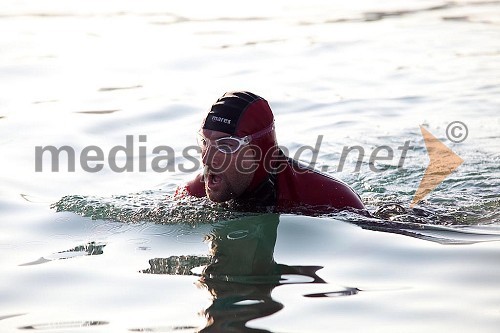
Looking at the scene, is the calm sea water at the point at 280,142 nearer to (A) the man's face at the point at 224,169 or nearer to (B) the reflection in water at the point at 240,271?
Result: (B) the reflection in water at the point at 240,271

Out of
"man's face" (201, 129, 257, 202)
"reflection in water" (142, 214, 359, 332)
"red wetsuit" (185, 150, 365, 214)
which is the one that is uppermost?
"man's face" (201, 129, 257, 202)

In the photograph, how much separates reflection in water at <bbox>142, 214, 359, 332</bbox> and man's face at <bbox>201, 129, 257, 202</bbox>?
0.78 ft

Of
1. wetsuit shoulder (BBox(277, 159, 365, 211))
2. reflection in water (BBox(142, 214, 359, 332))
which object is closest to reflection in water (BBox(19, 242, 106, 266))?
reflection in water (BBox(142, 214, 359, 332))

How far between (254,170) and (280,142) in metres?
3.60

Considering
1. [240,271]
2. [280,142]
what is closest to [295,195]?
[240,271]

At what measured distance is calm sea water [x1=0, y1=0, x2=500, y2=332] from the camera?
5.16m

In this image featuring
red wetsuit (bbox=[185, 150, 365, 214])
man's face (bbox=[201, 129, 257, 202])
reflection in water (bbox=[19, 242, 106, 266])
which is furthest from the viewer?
red wetsuit (bbox=[185, 150, 365, 214])

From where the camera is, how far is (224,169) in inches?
252

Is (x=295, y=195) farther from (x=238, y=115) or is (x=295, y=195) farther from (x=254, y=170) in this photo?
→ (x=238, y=115)

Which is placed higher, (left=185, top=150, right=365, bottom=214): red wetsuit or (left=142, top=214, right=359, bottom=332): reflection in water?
(left=185, top=150, right=365, bottom=214): red wetsuit

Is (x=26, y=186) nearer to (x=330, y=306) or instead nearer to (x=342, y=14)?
(x=330, y=306)

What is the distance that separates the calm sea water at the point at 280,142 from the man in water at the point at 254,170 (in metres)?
0.15

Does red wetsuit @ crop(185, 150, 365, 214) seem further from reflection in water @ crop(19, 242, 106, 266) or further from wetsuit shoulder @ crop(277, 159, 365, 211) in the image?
reflection in water @ crop(19, 242, 106, 266)

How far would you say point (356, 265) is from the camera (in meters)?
5.79
